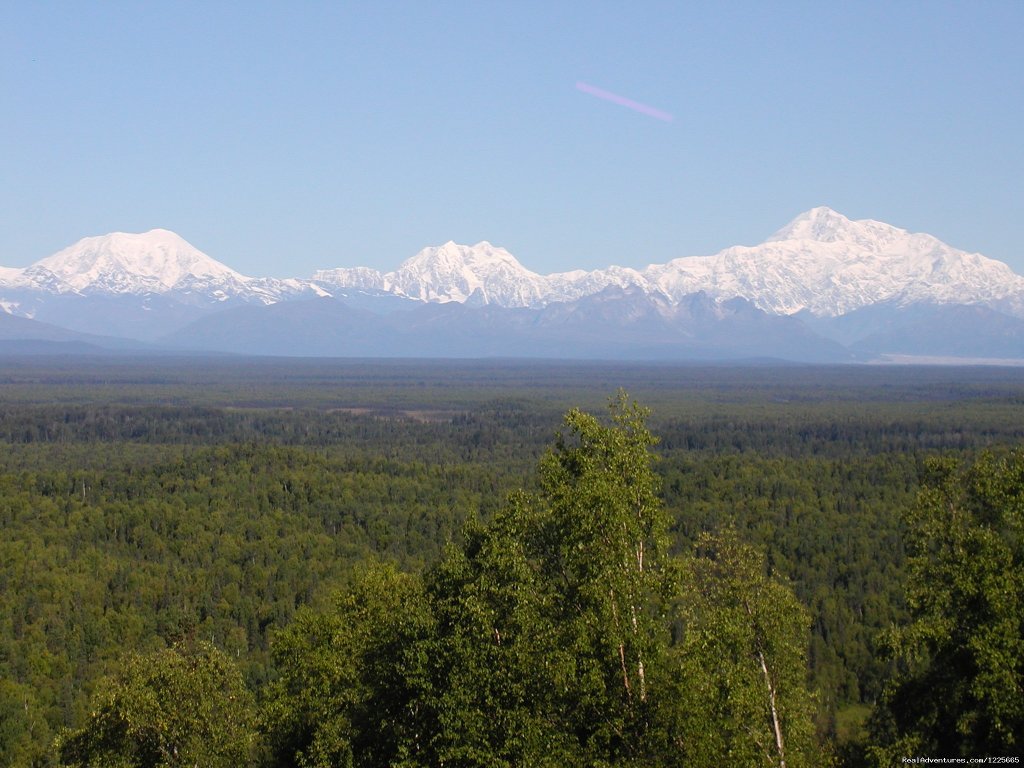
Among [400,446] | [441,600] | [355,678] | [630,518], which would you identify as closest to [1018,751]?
[630,518]

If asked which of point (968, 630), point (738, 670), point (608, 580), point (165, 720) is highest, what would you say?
point (608, 580)

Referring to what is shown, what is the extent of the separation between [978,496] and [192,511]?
74.5 metres

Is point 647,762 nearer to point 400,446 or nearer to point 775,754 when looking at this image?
point 775,754

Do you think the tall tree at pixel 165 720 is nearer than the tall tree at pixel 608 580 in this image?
No

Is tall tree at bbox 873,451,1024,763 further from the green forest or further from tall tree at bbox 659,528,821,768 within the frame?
tall tree at bbox 659,528,821,768

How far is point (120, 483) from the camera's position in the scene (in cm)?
10094

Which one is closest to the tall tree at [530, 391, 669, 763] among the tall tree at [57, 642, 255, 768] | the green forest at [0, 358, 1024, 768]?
the green forest at [0, 358, 1024, 768]

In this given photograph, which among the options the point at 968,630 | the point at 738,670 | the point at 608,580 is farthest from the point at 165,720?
the point at 968,630

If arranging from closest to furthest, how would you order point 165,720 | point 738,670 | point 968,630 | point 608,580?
point 738,670 → point 608,580 → point 968,630 → point 165,720

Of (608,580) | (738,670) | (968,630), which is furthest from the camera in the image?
(968,630)

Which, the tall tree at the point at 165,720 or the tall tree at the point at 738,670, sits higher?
the tall tree at the point at 738,670

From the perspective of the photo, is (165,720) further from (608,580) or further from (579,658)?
(608,580)

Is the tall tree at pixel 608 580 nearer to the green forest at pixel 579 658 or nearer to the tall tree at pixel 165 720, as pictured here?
the green forest at pixel 579 658

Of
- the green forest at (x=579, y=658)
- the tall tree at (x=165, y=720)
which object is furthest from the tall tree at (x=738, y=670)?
the tall tree at (x=165, y=720)
